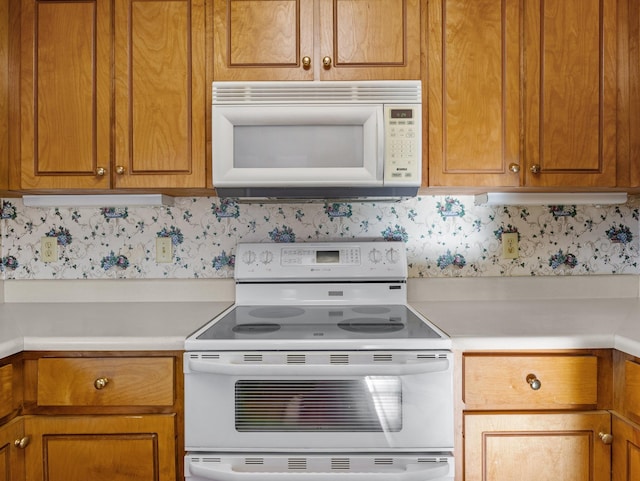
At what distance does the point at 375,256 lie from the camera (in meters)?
1.73

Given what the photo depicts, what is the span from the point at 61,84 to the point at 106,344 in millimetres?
893

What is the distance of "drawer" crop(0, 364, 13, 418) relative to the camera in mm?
1142

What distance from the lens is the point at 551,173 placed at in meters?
1.51

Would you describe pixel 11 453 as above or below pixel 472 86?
below

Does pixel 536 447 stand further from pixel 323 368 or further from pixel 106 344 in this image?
pixel 106 344

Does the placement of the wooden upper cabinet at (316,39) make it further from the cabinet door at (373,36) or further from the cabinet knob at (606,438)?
the cabinet knob at (606,438)

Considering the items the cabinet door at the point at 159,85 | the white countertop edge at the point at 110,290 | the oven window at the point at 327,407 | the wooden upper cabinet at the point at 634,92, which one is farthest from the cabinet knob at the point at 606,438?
the cabinet door at the point at 159,85

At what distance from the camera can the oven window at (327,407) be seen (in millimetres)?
1185

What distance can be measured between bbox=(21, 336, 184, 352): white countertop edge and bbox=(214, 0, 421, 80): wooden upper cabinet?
86 centimetres

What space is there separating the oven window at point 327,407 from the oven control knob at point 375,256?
1.97ft

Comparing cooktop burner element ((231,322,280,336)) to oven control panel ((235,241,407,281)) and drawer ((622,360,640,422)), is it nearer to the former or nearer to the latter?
oven control panel ((235,241,407,281))

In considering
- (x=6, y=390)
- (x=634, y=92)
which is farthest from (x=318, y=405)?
(x=634, y=92)

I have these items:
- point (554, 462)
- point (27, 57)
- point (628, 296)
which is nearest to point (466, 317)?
point (554, 462)

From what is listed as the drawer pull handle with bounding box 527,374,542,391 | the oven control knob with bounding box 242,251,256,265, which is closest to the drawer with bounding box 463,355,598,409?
the drawer pull handle with bounding box 527,374,542,391
